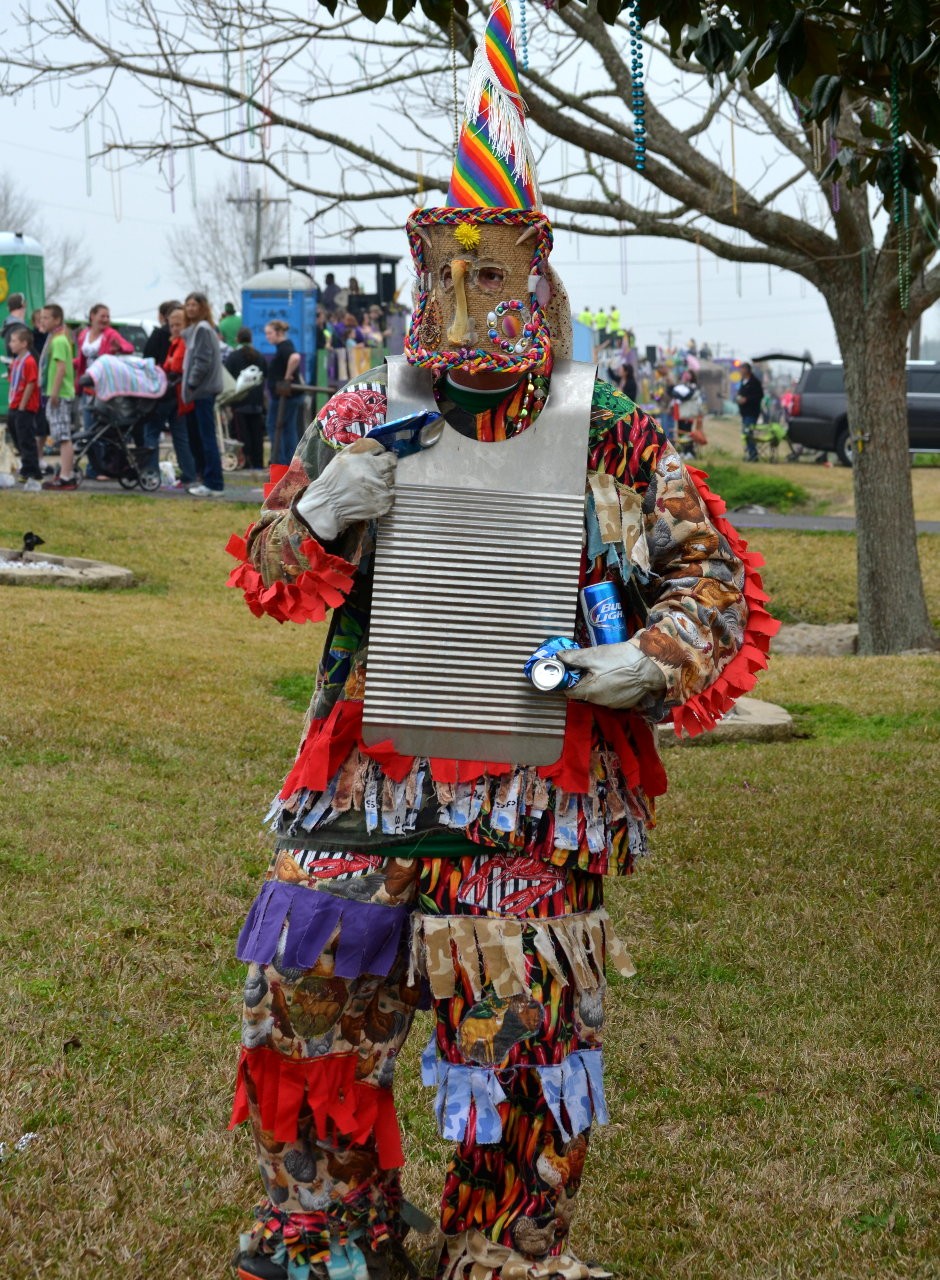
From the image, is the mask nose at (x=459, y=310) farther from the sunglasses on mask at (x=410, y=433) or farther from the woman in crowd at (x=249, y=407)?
the woman in crowd at (x=249, y=407)

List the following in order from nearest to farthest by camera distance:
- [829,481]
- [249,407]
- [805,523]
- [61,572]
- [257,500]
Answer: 1. [61,572]
2. [257,500]
3. [805,523]
4. [249,407]
5. [829,481]

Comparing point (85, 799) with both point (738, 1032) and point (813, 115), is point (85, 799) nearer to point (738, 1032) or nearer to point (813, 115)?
point (738, 1032)

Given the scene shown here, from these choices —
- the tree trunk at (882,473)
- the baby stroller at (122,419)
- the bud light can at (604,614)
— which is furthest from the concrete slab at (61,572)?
the bud light can at (604,614)

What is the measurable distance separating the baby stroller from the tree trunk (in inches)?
290

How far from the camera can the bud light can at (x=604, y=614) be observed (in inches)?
110

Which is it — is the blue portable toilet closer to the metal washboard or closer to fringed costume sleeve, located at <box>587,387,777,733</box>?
fringed costume sleeve, located at <box>587,387,777,733</box>

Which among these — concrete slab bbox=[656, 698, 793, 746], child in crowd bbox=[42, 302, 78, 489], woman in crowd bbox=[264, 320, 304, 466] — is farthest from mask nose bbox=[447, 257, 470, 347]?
woman in crowd bbox=[264, 320, 304, 466]

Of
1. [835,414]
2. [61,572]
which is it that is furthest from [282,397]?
[835,414]

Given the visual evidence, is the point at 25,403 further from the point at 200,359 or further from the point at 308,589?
the point at 308,589

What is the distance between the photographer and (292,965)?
278 centimetres

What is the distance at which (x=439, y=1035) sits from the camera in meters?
2.84

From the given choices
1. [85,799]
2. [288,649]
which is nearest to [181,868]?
[85,799]

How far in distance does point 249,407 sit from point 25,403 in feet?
10.9

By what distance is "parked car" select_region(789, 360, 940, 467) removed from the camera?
84.8 ft
